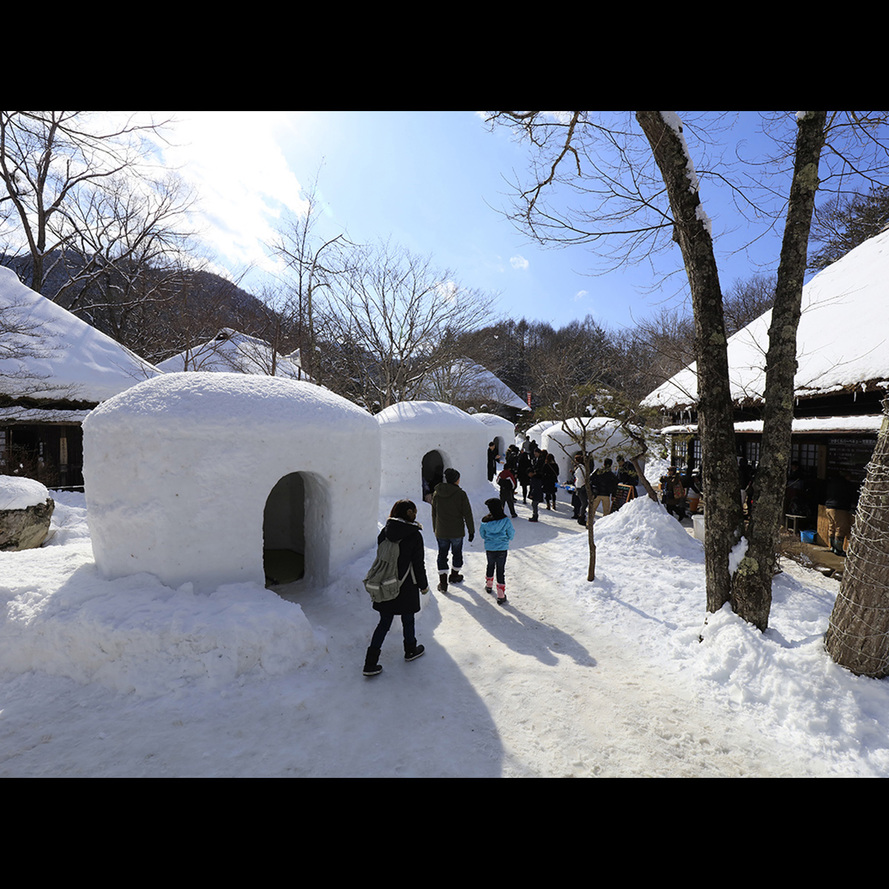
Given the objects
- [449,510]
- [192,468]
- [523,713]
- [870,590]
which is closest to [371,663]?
[523,713]

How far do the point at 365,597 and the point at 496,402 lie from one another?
30.5 metres

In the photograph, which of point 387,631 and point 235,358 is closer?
point 387,631

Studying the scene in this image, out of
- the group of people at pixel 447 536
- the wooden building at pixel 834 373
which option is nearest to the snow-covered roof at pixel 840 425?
the wooden building at pixel 834 373

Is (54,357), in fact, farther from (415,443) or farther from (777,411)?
(777,411)

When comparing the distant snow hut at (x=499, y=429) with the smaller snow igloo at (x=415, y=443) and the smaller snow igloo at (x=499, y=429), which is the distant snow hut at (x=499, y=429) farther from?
the smaller snow igloo at (x=415, y=443)

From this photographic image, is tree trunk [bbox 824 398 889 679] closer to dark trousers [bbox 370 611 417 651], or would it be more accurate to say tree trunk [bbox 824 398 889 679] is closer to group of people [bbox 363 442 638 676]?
group of people [bbox 363 442 638 676]

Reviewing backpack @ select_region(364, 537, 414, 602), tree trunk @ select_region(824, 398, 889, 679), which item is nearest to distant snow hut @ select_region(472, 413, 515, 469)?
backpack @ select_region(364, 537, 414, 602)

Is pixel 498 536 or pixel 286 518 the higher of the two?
pixel 498 536

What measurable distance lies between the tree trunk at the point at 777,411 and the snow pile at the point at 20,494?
1136cm

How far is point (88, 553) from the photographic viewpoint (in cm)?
603

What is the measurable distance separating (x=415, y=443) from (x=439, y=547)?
573 cm

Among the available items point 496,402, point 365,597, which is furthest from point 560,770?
point 496,402

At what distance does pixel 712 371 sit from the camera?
4.71 meters

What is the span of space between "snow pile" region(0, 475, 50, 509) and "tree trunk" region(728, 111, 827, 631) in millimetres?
11362
